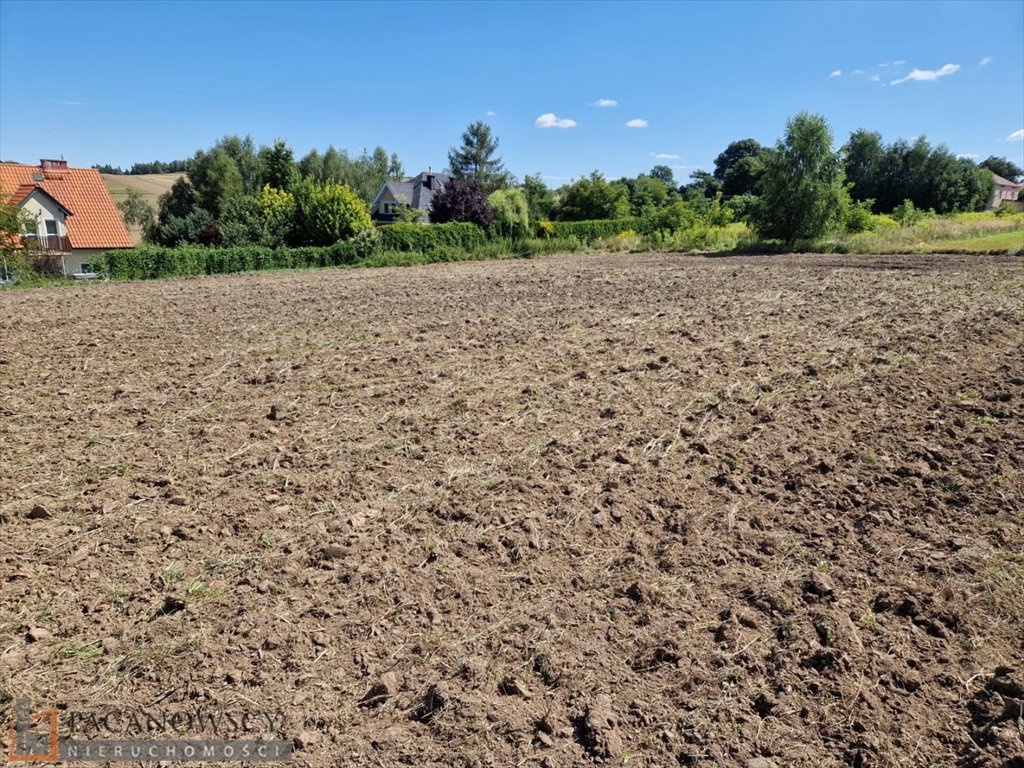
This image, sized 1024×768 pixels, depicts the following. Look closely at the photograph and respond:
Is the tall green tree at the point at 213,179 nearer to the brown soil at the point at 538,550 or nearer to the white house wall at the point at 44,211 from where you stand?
the white house wall at the point at 44,211

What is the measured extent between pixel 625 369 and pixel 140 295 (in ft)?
47.5

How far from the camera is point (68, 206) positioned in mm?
36844

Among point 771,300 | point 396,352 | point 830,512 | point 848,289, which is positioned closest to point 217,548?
point 830,512

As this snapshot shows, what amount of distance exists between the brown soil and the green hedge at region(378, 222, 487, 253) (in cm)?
2239

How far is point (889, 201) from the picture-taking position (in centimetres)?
6325

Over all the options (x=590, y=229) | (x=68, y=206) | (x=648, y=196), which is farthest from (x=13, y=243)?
(x=648, y=196)

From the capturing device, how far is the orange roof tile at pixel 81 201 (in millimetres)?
36031

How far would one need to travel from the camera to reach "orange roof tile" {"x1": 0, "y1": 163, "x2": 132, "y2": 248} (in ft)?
118

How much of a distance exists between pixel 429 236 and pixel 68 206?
2328 centimetres

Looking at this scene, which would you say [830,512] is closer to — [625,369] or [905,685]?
[905,685]

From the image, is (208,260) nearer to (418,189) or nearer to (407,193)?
(418,189)

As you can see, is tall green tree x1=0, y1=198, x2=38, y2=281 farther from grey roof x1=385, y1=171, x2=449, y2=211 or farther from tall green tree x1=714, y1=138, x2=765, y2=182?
tall green tree x1=714, y1=138, x2=765, y2=182

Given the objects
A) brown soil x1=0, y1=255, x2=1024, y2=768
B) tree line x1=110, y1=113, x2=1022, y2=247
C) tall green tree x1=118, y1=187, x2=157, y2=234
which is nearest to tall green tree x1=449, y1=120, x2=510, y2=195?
tree line x1=110, y1=113, x2=1022, y2=247

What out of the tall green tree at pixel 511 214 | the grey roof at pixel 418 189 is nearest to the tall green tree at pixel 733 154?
the grey roof at pixel 418 189
